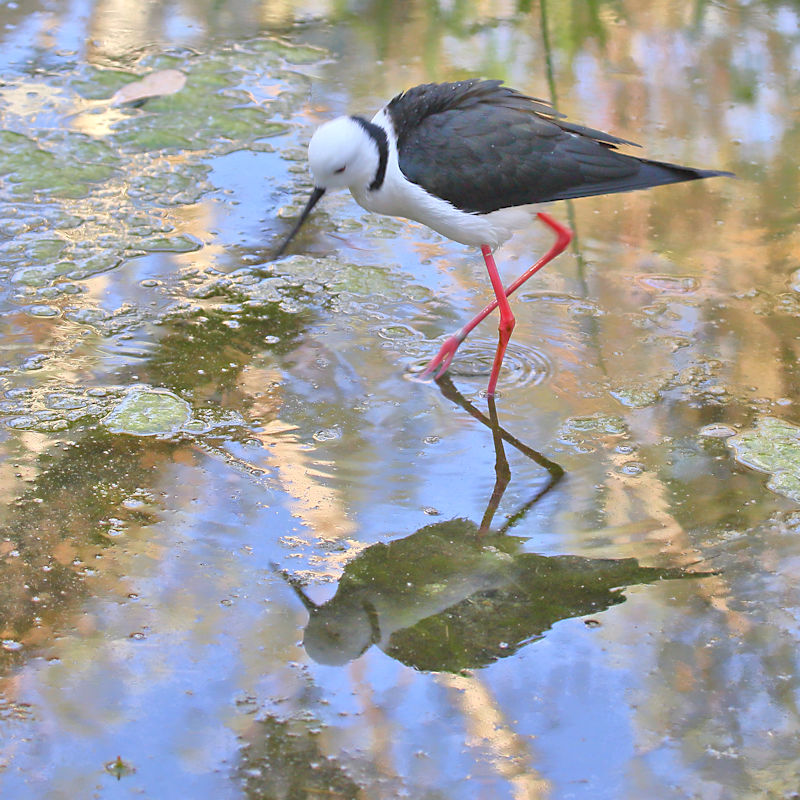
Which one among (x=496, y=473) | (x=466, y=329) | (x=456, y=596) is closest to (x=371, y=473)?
(x=496, y=473)

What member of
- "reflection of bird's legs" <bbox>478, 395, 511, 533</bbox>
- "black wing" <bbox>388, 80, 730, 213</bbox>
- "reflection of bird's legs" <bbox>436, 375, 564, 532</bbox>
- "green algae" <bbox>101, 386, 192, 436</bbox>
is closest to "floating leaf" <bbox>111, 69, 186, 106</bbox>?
"black wing" <bbox>388, 80, 730, 213</bbox>

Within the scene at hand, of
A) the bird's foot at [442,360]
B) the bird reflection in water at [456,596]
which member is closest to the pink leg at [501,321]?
the bird's foot at [442,360]

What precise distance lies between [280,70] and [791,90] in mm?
2803

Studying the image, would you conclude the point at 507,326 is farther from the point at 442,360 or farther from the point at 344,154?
the point at 344,154

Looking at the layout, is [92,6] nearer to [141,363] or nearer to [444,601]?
[141,363]

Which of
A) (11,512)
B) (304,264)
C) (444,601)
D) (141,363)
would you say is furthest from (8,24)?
(444,601)

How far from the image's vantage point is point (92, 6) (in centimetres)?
679

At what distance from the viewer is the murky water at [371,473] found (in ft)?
7.82

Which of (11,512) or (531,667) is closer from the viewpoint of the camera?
(531,667)

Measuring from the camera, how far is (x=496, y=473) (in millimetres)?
3344

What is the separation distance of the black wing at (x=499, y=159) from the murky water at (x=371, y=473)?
1.91ft

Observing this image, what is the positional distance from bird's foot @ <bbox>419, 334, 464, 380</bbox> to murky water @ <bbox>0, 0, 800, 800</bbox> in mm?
50

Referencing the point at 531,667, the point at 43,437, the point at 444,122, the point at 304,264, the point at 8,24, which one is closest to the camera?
the point at 531,667

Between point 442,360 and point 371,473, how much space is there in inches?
28.8
